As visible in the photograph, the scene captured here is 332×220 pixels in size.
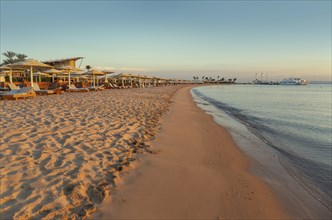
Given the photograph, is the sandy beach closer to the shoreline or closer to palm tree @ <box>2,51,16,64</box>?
the shoreline

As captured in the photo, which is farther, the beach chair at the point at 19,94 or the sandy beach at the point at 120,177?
the beach chair at the point at 19,94

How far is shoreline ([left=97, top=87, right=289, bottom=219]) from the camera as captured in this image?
2766 mm

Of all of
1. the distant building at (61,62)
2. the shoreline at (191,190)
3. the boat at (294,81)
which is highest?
the boat at (294,81)

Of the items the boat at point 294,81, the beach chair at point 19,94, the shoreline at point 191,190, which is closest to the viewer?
the shoreline at point 191,190

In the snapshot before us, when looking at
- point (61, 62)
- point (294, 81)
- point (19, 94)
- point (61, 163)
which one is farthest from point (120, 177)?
point (294, 81)

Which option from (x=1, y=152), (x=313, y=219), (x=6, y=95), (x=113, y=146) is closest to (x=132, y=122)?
(x=113, y=146)

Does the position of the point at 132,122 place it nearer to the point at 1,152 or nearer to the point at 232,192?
the point at 1,152

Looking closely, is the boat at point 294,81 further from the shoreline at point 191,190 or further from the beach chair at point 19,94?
the shoreline at point 191,190

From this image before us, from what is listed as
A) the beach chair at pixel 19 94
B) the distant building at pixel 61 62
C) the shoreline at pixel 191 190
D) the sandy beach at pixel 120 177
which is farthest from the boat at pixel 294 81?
the shoreline at pixel 191 190

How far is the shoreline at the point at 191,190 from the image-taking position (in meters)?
2.77

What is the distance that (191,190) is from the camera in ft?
11.0

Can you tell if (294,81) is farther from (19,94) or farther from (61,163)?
(61,163)

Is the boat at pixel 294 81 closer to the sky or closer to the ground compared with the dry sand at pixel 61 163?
closer to the sky

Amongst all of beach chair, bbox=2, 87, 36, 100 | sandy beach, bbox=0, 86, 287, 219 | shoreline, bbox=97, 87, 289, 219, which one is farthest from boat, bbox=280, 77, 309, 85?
shoreline, bbox=97, 87, 289, 219
